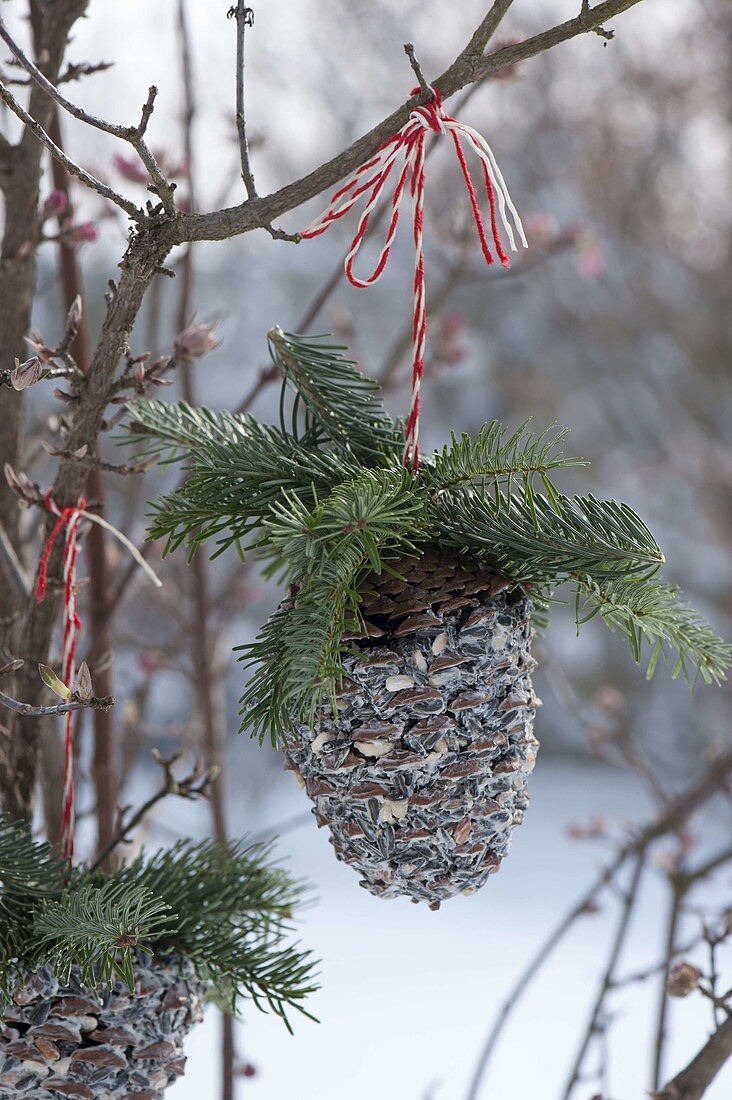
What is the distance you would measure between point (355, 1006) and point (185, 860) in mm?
1293

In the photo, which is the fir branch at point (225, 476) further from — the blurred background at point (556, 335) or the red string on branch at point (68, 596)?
the blurred background at point (556, 335)

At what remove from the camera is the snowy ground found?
4.77 ft

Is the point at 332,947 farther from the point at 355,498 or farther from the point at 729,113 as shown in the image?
the point at 729,113

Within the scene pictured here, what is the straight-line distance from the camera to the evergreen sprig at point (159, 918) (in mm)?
405

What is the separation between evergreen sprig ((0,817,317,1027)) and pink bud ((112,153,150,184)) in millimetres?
519

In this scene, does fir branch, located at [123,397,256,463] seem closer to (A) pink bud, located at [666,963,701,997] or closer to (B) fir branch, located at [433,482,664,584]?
(B) fir branch, located at [433,482,664,584]

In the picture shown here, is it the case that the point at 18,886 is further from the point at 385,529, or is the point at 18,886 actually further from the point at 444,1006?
the point at 444,1006

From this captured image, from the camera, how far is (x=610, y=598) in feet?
1.42

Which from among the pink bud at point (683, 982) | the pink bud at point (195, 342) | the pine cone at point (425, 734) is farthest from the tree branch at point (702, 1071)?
the pink bud at point (195, 342)

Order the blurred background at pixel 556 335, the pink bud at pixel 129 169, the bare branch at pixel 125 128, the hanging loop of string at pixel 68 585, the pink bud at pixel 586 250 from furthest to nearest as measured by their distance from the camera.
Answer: the blurred background at pixel 556 335 < the pink bud at pixel 586 250 < the pink bud at pixel 129 169 < the hanging loop of string at pixel 68 585 < the bare branch at pixel 125 128

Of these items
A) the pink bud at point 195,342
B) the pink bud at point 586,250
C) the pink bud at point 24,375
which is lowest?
the pink bud at point 24,375

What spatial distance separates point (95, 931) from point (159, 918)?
28mm

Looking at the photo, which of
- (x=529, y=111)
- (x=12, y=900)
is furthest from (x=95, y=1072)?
(x=529, y=111)

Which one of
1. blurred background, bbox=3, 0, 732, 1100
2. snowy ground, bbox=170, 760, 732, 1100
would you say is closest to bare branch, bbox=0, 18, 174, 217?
snowy ground, bbox=170, 760, 732, 1100
